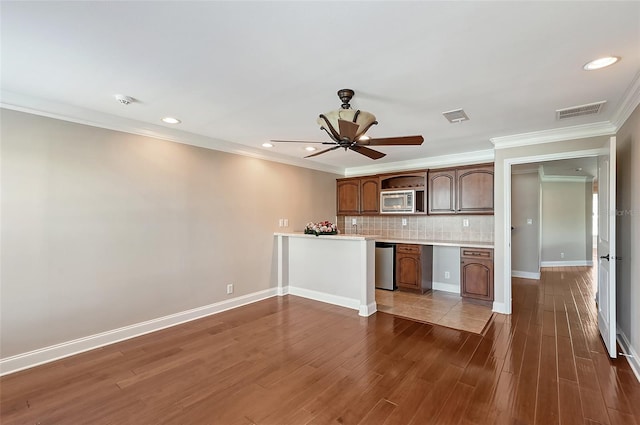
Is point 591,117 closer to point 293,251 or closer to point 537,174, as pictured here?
point 537,174

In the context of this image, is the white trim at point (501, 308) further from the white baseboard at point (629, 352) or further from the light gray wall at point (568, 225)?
the light gray wall at point (568, 225)

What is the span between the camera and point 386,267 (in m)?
5.48

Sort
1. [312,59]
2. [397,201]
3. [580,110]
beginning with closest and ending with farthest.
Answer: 1. [312,59]
2. [580,110]
3. [397,201]

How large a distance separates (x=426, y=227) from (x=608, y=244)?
9.47 ft

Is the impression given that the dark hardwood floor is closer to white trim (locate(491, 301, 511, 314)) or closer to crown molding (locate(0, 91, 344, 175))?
white trim (locate(491, 301, 511, 314))

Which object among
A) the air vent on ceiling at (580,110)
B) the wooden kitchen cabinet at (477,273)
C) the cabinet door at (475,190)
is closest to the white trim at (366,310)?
the wooden kitchen cabinet at (477,273)

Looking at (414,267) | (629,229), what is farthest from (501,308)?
(629,229)

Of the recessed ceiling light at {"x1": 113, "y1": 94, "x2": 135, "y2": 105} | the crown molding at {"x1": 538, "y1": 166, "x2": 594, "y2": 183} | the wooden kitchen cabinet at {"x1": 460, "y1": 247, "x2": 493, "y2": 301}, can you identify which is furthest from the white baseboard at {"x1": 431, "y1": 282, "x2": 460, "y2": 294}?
the recessed ceiling light at {"x1": 113, "y1": 94, "x2": 135, "y2": 105}

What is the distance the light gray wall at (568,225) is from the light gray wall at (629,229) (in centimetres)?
535

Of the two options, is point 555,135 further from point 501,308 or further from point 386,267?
point 386,267

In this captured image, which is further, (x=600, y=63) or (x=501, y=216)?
(x=501, y=216)

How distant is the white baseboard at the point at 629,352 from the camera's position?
8.23 ft

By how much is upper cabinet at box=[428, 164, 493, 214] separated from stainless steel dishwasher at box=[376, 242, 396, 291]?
3.48 ft

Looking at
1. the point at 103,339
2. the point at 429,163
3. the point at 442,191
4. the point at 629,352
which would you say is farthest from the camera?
the point at 429,163
